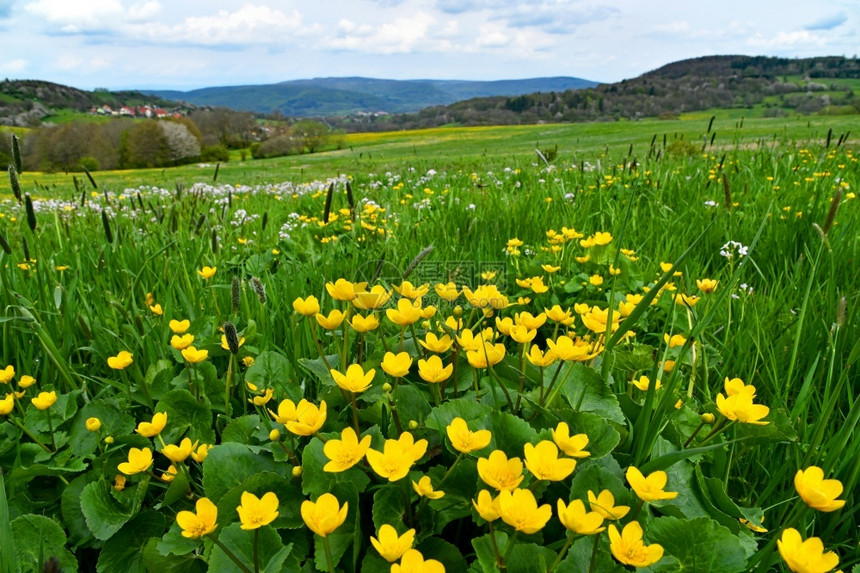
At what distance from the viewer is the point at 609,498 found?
3.24ft

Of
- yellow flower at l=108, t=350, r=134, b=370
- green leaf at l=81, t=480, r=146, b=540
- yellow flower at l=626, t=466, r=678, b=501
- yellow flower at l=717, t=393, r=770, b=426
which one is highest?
yellow flower at l=717, t=393, r=770, b=426

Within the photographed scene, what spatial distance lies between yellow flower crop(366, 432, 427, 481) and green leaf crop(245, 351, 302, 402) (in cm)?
70

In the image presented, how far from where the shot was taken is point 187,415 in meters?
1.65

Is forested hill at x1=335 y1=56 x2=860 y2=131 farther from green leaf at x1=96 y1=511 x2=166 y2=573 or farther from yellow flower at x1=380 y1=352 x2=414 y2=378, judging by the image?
green leaf at x1=96 y1=511 x2=166 y2=573

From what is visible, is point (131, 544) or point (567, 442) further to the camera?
point (131, 544)

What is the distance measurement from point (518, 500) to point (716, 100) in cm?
10824

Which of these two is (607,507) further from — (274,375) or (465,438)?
(274,375)

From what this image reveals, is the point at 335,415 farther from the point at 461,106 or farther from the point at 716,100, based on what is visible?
the point at 461,106

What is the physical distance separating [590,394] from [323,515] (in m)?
0.83

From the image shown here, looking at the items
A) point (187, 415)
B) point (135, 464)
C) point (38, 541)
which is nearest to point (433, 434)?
point (135, 464)

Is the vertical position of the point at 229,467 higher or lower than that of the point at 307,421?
lower

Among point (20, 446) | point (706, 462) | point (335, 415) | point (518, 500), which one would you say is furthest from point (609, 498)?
point (20, 446)

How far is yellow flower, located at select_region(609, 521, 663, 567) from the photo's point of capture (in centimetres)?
91

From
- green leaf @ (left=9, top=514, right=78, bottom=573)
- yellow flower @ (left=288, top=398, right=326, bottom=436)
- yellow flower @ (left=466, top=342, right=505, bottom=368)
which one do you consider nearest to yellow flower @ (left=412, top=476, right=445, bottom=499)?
yellow flower @ (left=288, top=398, right=326, bottom=436)
